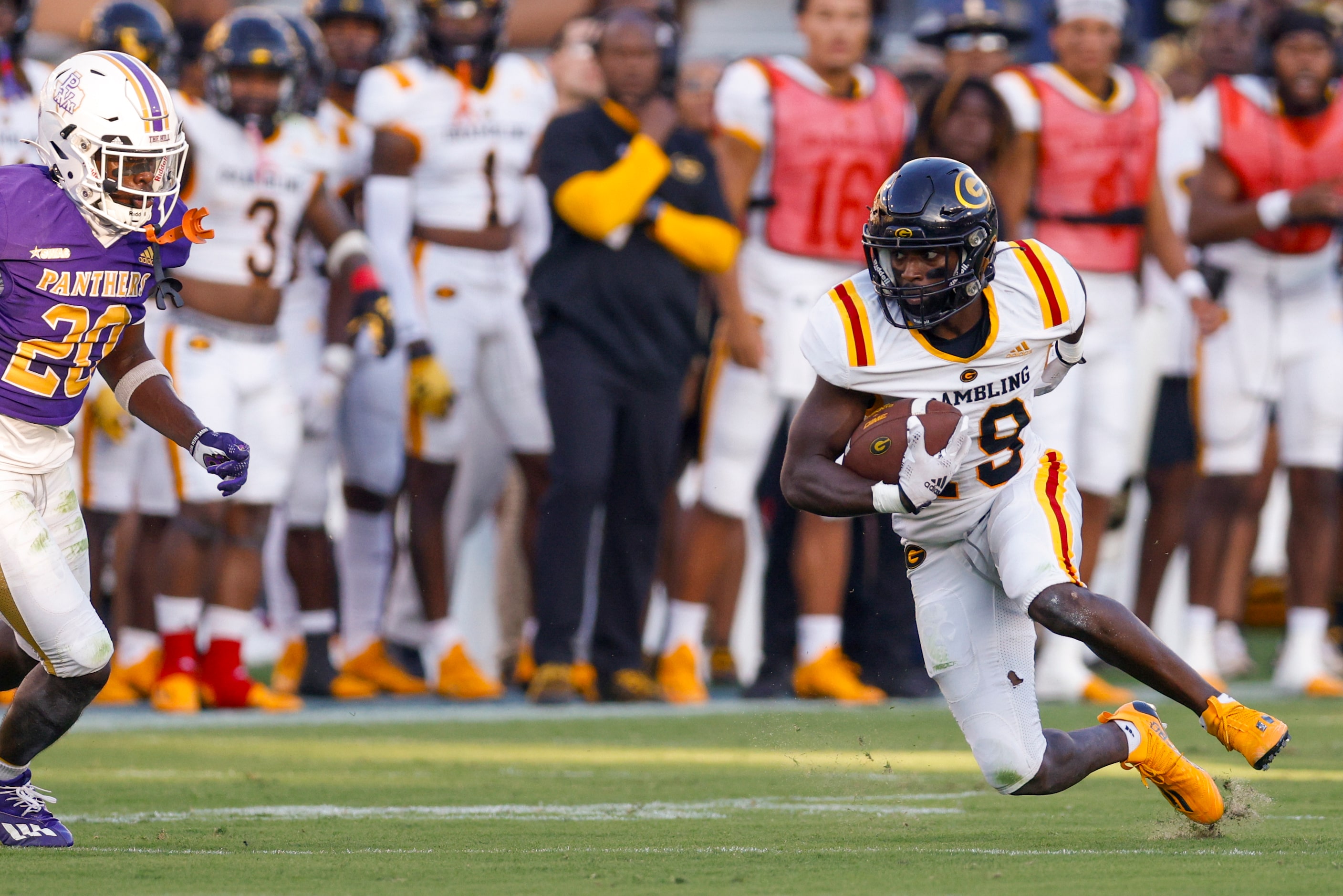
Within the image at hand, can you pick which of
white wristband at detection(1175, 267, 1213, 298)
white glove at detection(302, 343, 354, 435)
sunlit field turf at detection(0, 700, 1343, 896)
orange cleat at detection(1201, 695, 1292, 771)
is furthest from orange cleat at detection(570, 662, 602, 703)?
orange cleat at detection(1201, 695, 1292, 771)

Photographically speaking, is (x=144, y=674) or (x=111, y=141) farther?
(x=144, y=674)

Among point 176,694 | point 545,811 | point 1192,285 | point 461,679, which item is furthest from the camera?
point 461,679

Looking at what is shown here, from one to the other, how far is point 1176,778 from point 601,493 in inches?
138

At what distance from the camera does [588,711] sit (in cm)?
758

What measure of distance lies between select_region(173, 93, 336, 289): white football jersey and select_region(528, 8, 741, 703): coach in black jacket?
91cm

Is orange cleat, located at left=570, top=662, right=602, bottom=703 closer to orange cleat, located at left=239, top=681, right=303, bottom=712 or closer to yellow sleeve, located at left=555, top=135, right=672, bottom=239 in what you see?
orange cleat, located at left=239, top=681, right=303, bottom=712

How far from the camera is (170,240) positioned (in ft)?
16.1

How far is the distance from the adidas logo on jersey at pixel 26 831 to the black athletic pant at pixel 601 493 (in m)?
3.21

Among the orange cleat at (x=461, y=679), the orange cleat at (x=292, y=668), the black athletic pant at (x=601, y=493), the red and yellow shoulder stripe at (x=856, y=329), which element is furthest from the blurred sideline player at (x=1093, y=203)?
the red and yellow shoulder stripe at (x=856, y=329)

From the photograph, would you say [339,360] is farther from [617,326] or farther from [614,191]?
[614,191]

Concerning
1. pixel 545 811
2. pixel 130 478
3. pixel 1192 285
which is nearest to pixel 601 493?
pixel 130 478

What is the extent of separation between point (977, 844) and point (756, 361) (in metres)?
3.51

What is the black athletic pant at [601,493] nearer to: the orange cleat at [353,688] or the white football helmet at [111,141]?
the orange cleat at [353,688]

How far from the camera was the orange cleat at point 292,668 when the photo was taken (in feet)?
27.8
